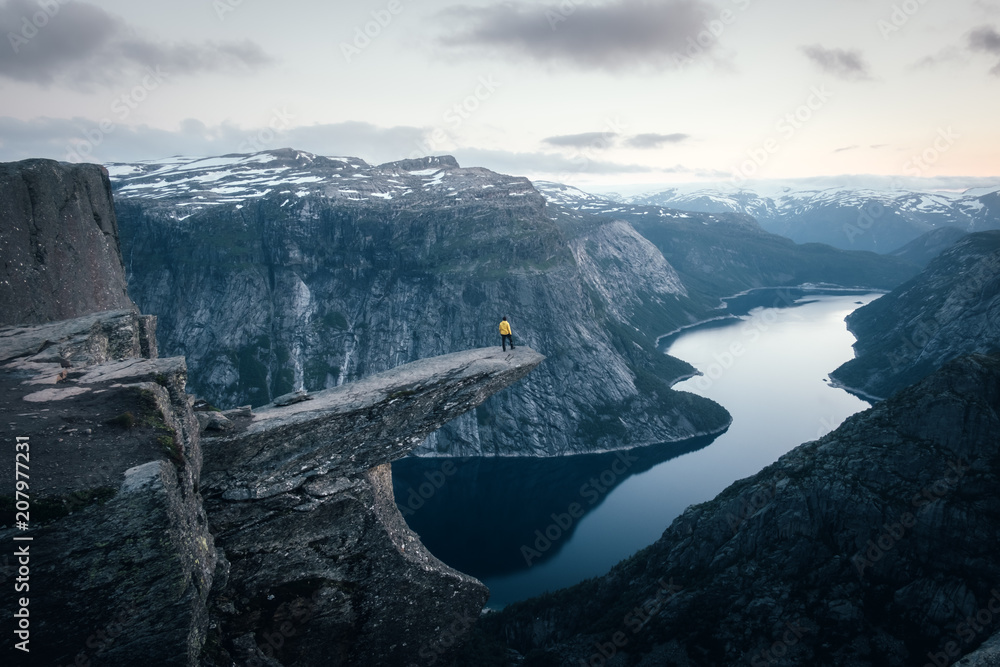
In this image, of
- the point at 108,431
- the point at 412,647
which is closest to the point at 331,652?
the point at 412,647

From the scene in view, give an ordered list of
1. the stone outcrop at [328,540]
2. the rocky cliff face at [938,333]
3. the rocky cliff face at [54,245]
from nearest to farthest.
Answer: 1. the stone outcrop at [328,540]
2. the rocky cliff face at [54,245]
3. the rocky cliff face at [938,333]

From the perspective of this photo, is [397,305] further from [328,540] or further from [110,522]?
[110,522]

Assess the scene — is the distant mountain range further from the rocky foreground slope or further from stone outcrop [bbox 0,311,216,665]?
stone outcrop [bbox 0,311,216,665]

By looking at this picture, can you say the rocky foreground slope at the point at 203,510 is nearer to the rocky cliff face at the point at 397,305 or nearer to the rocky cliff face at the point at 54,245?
the rocky cliff face at the point at 54,245

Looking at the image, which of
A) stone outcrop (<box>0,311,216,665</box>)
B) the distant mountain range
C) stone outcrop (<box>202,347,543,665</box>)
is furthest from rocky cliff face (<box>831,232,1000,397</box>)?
stone outcrop (<box>0,311,216,665</box>)

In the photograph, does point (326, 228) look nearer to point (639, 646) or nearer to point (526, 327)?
point (526, 327)

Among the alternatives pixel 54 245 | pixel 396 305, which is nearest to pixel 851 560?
pixel 54 245

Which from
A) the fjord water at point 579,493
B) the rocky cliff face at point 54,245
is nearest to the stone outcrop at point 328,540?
the rocky cliff face at point 54,245

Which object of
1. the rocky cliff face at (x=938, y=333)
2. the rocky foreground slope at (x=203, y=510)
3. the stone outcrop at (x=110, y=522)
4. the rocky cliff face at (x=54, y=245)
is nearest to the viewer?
the stone outcrop at (x=110, y=522)
